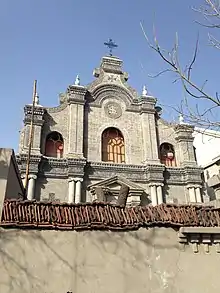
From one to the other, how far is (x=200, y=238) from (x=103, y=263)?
176cm

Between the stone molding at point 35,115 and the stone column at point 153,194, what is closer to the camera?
the stone column at point 153,194

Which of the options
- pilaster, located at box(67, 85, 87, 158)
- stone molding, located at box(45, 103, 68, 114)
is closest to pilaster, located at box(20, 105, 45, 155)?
stone molding, located at box(45, 103, 68, 114)

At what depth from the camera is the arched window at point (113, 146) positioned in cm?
1881

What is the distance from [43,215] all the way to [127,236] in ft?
4.85

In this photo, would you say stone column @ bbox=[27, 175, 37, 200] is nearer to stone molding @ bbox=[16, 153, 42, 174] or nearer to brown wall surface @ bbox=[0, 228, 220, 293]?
stone molding @ bbox=[16, 153, 42, 174]

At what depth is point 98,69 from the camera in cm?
2150

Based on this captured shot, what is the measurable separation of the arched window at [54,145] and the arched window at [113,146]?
276 centimetres

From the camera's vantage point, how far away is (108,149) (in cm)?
1902

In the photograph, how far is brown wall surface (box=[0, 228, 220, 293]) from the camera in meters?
4.55

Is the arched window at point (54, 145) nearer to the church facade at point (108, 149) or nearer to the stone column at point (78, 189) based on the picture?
the church facade at point (108, 149)

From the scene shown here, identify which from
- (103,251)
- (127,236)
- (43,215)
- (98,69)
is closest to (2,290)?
(43,215)

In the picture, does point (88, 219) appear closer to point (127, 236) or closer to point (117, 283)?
point (127, 236)

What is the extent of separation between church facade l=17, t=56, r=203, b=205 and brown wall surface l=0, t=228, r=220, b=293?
11235 mm

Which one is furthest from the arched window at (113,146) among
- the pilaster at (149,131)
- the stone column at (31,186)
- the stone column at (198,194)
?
the stone column at (198,194)
